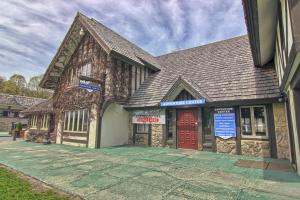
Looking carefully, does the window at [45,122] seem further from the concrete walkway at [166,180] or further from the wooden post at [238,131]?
the wooden post at [238,131]

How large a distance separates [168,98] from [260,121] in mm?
4820

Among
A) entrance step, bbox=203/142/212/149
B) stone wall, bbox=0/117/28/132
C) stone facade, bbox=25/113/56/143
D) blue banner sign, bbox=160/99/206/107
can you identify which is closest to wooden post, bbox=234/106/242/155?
entrance step, bbox=203/142/212/149

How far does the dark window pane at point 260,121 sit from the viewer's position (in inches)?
340

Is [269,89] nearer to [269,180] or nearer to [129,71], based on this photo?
[269,180]

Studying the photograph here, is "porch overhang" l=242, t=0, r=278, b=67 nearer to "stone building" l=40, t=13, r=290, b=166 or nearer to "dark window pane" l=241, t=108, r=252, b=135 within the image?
"stone building" l=40, t=13, r=290, b=166

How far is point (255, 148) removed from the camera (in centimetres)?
862

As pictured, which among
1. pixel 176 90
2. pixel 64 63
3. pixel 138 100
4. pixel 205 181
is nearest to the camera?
pixel 205 181

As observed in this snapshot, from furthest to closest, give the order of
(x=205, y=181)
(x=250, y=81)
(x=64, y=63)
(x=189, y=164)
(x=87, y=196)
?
(x=64, y=63) → (x=250, y=81) → (x=189, y=164) → (x=205, y=181) → (x=87, y=196)

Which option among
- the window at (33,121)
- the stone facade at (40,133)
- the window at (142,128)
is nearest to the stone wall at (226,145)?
the window at (142,128)

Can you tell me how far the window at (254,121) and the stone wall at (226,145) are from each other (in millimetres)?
681

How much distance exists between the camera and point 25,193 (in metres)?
4.28

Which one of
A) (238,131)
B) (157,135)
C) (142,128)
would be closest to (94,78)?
(142,128)

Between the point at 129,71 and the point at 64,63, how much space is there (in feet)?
20.8

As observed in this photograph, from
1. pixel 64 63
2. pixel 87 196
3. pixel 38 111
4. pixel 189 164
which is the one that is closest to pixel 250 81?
pixel 189 164
